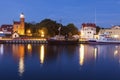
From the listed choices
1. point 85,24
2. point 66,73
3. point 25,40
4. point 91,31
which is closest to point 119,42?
point 91,31

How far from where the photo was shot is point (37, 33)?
9381cm

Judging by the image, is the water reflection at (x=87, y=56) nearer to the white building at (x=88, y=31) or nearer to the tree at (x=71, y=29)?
the white building at (x=88, y=31)

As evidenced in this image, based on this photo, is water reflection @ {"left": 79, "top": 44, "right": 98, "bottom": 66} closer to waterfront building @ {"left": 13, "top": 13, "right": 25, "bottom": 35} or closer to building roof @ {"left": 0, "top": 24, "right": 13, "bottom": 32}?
waterfront building @ {"left": 13, "top": 13, "right": 25, "bottom": 35}

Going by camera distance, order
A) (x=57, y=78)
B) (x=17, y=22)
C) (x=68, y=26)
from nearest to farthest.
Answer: (x=57, y=78) < (x=17, y=22) < (x=68, y=26)

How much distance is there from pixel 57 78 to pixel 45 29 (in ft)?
214

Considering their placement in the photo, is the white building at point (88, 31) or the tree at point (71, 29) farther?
the tree at point (71, 29)

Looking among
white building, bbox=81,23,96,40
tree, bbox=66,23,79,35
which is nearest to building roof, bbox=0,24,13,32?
tree, bbox=66,23,79,35

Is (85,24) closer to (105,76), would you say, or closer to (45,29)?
(45,29)

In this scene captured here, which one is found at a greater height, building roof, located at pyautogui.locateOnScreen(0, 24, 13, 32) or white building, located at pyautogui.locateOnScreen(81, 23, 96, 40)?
building roof, located at pyautogui.locateOnScreen(0, 24, 13, 32)

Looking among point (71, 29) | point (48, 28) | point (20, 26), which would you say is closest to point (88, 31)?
point (71, 29)

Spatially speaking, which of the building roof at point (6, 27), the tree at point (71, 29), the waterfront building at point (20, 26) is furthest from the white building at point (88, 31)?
the building roof at point (6, 27)

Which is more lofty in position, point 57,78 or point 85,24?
point 85,24

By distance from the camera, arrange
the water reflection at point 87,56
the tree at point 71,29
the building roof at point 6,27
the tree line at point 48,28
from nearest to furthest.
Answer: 1. the water reflection at point 87,56
2. the tree line at point 48,28
3. the tree at point 71,29
4. the building roof at point 6,27

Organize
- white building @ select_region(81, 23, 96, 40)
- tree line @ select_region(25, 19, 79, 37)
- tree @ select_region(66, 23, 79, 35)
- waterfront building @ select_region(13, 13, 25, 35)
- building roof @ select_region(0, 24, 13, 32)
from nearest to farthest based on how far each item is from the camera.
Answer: tree line @ select_region(25, 19, 79, 37)
waterfront building @ select_region(13, 13, 25, 35)
white building @ select_region(81, 23, 96, 40)
tree @ select_region(66, 23, 79, 35)
building roof @ select_region(0, 24, 13, 32)
